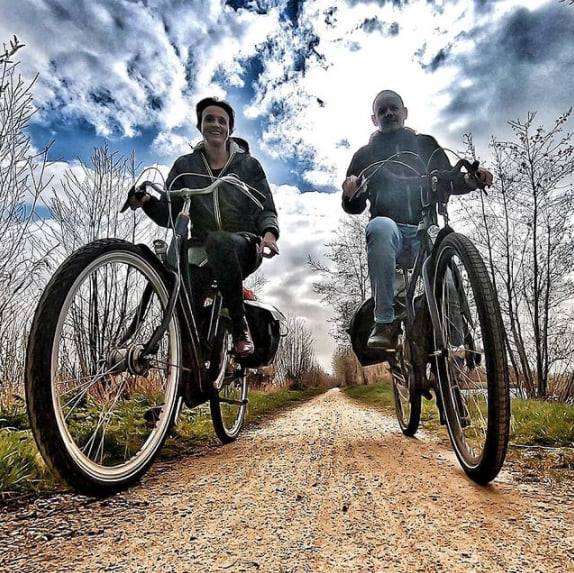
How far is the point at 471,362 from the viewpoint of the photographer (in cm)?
214

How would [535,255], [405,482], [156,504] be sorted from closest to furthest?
[156,504] → [405,482] → [535,255]

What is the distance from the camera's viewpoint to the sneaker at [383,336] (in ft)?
9.36

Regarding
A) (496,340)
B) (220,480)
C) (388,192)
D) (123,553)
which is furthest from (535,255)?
(123,553)

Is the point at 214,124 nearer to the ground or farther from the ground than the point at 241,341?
farther from the ground

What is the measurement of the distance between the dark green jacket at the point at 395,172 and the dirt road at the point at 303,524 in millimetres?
1861

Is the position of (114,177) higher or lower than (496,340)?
higher

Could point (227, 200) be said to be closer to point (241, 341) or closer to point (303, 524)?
point (241, 341)

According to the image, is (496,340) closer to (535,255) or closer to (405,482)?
(405,482)

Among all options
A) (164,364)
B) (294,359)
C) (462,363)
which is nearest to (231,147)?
(164,364)

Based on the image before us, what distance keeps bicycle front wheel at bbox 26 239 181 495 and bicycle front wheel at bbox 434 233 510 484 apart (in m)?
1.41

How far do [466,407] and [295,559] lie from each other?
143cm

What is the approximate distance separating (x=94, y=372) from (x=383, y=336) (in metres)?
1.74

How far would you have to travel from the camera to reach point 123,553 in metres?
1.18

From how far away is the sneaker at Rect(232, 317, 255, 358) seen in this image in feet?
9.52
